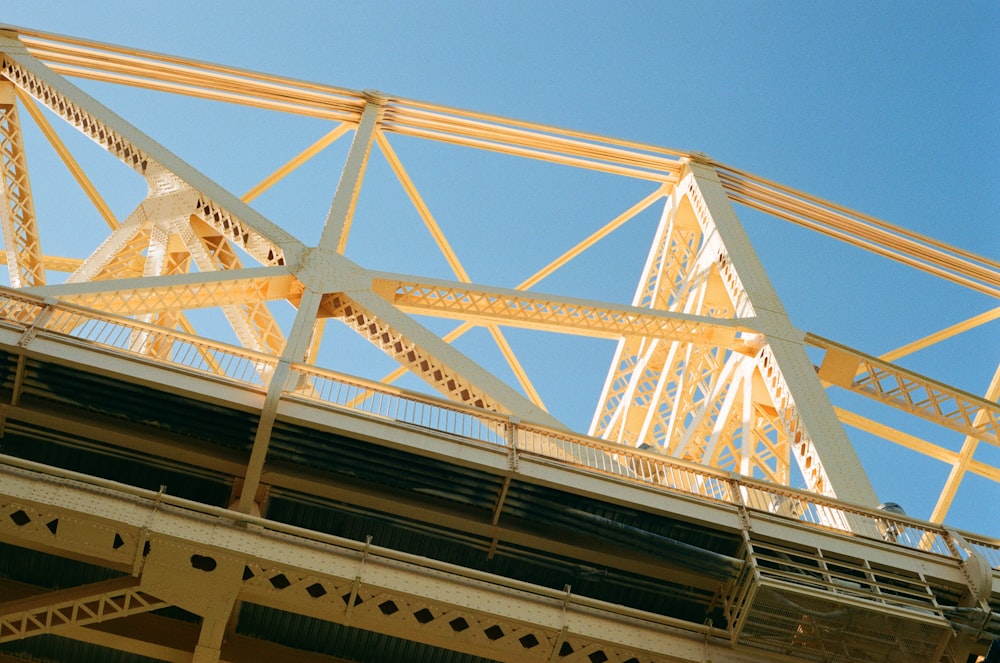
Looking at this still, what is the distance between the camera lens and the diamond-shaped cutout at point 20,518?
512 inches

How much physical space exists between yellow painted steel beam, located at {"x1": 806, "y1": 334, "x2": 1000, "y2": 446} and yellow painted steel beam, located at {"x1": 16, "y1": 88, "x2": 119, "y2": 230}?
59.1ft

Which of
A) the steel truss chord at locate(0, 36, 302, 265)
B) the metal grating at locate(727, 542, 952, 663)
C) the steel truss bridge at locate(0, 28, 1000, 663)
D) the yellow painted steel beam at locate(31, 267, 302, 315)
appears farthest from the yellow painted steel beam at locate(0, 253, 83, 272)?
the metal grating at locate(727, 542, 952, 663)

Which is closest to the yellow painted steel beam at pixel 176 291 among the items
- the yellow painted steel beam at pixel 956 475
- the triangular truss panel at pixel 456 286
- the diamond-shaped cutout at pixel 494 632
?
the triangular truss panel at pixel 456 286

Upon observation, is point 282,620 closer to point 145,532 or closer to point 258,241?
point 145,532

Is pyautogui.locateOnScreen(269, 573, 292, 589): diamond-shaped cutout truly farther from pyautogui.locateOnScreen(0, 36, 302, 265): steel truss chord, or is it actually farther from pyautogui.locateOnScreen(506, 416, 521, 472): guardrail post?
pyautogui.locateOnScreen(0, 36, 302, 265): steel truss chord

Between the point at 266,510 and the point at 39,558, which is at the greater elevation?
the point at 266,510

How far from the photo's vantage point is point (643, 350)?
30.2 meters

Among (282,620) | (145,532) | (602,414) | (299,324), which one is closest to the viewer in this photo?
(145,532)

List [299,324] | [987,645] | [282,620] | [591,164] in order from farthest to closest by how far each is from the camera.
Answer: [591,164]
[299,324]
[282,620]
[987,645]

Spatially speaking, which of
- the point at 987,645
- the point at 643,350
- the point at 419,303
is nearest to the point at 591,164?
the point at 643,350

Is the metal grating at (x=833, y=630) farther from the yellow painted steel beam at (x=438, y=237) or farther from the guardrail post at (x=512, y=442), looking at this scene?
the yellow painted steel beam at (x=438, y=237)

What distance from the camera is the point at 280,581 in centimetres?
1352

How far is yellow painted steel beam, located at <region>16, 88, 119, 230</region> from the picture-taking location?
26.5 metres

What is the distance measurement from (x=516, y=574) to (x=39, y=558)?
6854 mm
